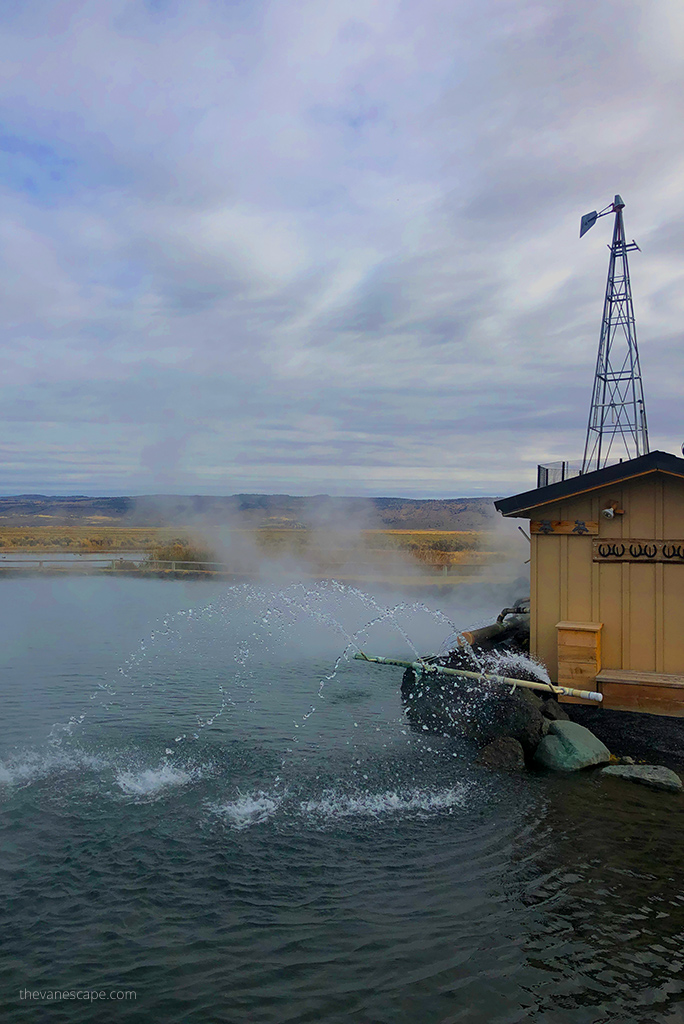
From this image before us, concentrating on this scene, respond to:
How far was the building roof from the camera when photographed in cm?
1164

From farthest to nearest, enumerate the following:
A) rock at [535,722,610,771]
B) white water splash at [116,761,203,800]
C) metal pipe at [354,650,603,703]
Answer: metal pipe at [354,650,603,703] < rock at [535,722,610,771] < white water splash at [116,761,203,800]

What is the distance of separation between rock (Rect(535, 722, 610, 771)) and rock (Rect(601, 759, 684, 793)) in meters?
0.28

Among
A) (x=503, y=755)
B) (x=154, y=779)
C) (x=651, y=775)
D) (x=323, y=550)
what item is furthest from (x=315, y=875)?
(x=323, y=550)

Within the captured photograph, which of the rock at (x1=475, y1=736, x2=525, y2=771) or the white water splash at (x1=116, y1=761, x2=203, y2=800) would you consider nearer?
the white water splash at (x1=116, y1=761, x2=203, y2=800)

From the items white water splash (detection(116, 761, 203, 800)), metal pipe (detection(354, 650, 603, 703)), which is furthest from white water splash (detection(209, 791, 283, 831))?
metal pipe (detection(354, 650, 603, 703))

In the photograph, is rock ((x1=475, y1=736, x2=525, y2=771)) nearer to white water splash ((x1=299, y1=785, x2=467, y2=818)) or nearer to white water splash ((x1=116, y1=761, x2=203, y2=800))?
white water splash ((x1=299, y1=785, x2=467, y2=818))

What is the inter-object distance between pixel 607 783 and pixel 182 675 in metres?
10.0

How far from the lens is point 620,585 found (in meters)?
12.3

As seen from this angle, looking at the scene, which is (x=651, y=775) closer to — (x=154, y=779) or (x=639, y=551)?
(x=639, y=551)

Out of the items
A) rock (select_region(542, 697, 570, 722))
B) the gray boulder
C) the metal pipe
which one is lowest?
the gray boulder

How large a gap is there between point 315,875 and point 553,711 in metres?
5.84

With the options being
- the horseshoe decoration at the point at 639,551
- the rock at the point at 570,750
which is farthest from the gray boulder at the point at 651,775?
the horseshoe decoration at the point at 639,551

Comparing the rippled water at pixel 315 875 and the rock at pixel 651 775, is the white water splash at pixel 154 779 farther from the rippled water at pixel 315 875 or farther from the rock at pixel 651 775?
the rock at pixel 651 775

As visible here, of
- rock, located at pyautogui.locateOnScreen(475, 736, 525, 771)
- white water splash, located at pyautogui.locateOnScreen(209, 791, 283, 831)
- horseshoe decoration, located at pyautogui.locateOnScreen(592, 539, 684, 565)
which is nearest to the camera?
white water splash, located at pyautogui.locateOnScreen(209, 791, 283, 831)
